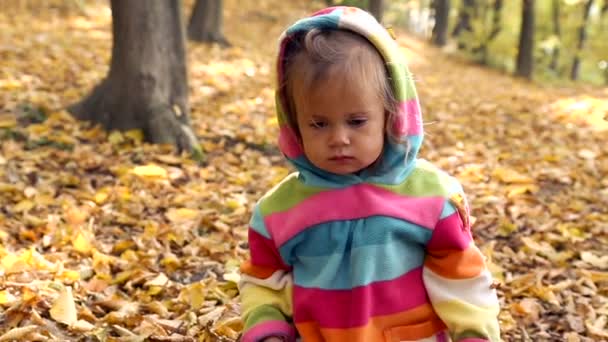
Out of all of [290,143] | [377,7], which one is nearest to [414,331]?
[290,143]

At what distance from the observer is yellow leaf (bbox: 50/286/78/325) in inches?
108

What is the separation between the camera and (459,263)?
6.13 feet

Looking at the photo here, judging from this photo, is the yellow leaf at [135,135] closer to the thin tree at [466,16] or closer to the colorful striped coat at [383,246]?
the colorful striped coat at [383,246]

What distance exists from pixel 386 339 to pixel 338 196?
413 millimetres

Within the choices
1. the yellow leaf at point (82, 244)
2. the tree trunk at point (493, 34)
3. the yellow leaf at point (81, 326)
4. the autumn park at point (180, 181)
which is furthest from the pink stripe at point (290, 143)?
the tree trunk at point (493, 34)

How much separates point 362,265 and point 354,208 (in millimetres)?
155

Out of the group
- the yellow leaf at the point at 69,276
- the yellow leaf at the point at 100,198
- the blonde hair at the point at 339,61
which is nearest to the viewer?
the blonde hair at the point at 339,61

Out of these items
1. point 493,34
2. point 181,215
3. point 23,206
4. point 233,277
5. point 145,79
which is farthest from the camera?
point 493,34

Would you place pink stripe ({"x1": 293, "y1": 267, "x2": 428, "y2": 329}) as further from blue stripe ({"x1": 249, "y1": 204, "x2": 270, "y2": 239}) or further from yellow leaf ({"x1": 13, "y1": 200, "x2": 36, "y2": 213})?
yellow leaf ({"x1": 13, "y1": 200, "x2": 36, "y2": 213})

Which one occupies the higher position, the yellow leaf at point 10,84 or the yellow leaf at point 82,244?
the yellow leaf at point 10,84

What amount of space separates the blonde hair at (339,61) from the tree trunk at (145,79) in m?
3.65

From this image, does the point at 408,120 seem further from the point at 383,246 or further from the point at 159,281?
the point at 159,281

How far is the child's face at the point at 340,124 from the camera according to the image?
1.78 meters

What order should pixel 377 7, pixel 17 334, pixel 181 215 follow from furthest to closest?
pixel 377 7, pixel 181 215, pixel 17 334
